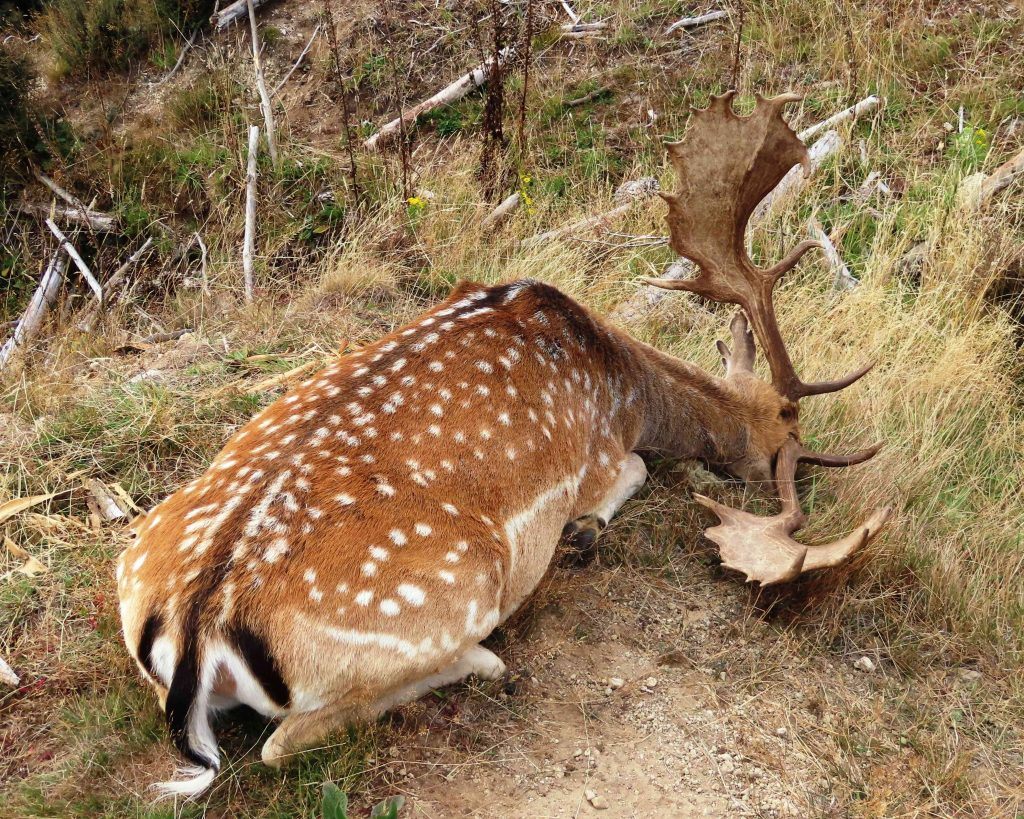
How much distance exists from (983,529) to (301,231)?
16.5 feet

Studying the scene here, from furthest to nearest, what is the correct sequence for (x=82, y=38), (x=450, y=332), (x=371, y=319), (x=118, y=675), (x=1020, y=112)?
(x=82, y=38) → (x=1020, y=112) → (x=371, y=319) → (x=450, y=332) → (x=118, y=675)

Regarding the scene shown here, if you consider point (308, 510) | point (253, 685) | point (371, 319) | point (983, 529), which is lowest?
point (983, 529)

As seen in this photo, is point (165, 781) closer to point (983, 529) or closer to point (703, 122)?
point (703, 122)

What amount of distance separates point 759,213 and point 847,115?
3.93 feet

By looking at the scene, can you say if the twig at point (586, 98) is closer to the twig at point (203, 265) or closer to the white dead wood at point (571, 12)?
the white dead wood at point (571, 12)

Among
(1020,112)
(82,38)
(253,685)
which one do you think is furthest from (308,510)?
(82,38)

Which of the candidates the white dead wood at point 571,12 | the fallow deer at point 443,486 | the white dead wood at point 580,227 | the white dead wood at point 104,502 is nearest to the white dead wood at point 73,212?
the white dead wood at point 580,227

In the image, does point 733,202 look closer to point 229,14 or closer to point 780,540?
point 780,540

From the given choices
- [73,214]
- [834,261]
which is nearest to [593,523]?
[834,261]

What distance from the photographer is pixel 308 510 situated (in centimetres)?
326

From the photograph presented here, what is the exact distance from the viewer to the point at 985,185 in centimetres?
641

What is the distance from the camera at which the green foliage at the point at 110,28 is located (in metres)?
9.29

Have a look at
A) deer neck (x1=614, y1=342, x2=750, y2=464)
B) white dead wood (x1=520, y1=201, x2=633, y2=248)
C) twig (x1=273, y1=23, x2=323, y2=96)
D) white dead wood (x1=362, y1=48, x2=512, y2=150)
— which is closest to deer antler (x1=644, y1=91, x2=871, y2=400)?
deer neck (x1=614, y1=342, x2=750, y2=464)

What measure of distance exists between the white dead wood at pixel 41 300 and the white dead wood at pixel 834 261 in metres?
5.12
